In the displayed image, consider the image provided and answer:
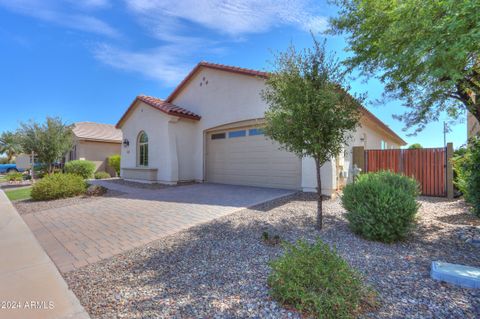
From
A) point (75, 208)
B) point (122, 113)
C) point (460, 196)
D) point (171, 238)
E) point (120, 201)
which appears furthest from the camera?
point (122, 113)

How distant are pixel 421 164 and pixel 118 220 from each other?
447 inches

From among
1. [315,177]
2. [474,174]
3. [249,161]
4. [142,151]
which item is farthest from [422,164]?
[142,151]

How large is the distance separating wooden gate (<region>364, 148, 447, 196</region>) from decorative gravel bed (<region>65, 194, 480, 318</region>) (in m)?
4.61

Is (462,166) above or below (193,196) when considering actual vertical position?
above

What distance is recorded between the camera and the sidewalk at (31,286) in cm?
251

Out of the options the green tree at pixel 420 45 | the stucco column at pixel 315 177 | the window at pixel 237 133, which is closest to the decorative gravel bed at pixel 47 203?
the window at pixel 237 133

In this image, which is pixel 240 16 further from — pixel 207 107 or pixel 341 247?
pixel 341 247

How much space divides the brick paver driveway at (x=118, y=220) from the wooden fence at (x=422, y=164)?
197 inches

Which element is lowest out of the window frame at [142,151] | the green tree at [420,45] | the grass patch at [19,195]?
the grass patch at [19,195]

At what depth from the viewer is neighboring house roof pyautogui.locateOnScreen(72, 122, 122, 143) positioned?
21.3m

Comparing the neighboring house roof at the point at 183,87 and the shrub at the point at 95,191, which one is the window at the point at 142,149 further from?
the shrub at the point at 95,191

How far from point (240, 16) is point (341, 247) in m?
7.89

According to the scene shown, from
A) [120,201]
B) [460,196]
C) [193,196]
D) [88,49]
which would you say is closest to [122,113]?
[88,49]

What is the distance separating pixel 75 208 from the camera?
310 inches
